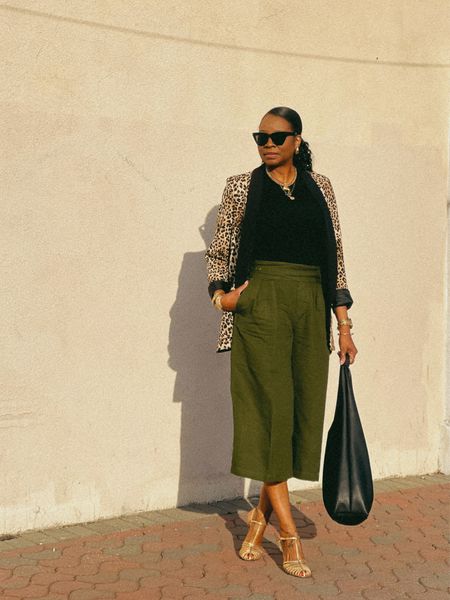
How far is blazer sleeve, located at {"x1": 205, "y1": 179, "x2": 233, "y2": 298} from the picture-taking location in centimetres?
546

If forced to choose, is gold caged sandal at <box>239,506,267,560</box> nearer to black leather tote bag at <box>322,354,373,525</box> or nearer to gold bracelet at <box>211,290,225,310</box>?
black leather tote bag at <box>322,354,373,525</box>

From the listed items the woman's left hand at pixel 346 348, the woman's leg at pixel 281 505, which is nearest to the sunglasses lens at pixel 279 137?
the woman's left hand at pixel 346 348

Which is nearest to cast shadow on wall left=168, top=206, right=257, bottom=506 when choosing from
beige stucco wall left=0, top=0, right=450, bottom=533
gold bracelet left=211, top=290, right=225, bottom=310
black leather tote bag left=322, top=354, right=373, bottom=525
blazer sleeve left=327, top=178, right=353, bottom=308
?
beige stucco wall left=0, top=0, right=450, bottom=533

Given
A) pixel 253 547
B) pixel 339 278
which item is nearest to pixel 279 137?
pixel 339 278

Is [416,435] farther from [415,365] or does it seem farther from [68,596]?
[68,596]

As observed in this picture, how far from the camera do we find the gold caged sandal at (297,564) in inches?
205

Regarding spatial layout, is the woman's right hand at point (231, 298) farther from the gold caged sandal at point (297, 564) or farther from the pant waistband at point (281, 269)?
the gold caged sandal at point (297, 564)

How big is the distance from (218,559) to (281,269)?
139 centimetres

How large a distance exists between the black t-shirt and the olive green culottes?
0.18 feet

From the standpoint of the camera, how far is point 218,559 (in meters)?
5.46

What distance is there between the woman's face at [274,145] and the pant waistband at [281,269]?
1.52 ft

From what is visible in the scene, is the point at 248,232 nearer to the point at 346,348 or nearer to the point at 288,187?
the point at 288,187

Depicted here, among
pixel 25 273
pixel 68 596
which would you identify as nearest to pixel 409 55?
pixel 25 273

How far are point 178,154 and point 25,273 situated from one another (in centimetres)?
118
